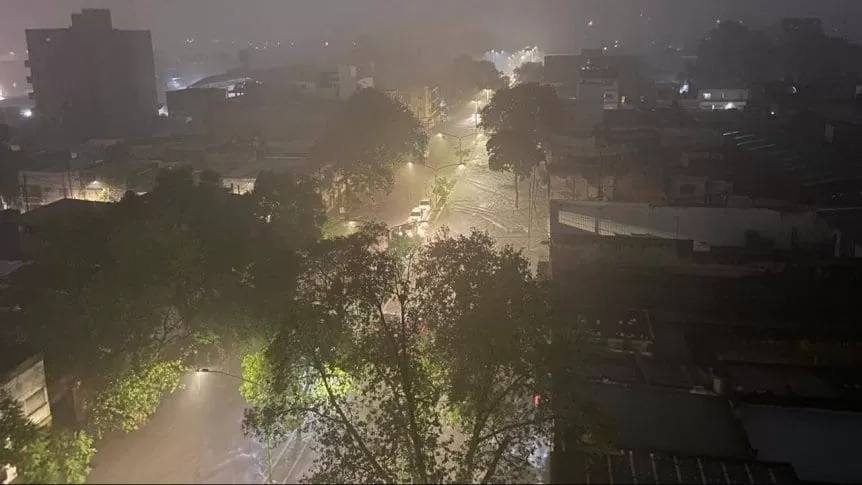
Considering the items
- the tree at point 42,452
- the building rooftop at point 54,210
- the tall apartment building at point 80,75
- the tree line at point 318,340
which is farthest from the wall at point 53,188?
the tall apartment building at point 80,75

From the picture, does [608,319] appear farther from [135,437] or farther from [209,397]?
[135,437]

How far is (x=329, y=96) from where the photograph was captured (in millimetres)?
28203

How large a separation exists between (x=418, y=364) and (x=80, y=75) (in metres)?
25.1

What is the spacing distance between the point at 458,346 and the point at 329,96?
24.7m

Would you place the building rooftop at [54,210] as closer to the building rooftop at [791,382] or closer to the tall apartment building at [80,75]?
the building rooftop at [791,382]

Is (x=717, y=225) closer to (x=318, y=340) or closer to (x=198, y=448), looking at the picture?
(x=318, y=340)

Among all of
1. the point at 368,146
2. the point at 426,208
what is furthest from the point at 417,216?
the point at 368,146

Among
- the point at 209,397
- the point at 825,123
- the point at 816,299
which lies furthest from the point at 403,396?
the point at 825,123

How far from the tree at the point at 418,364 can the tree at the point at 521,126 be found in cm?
1060

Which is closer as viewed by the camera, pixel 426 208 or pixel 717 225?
pixel 717 225

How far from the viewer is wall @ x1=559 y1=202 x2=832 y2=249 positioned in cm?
1098

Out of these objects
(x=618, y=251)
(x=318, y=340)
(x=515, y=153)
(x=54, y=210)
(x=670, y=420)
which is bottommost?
(x=670, y=420)

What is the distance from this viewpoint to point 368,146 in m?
16.4

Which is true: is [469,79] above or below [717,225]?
above
